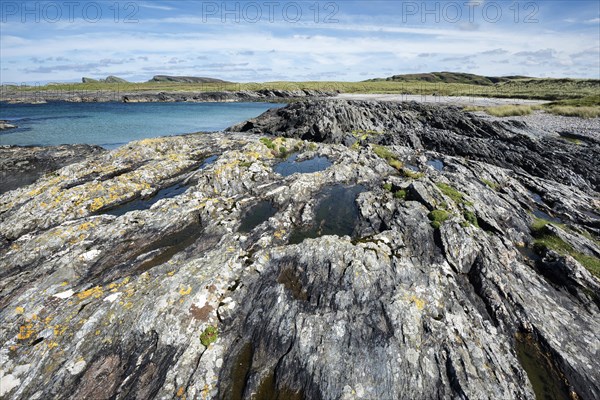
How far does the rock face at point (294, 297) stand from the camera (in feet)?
38.5

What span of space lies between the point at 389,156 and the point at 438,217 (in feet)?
64.8

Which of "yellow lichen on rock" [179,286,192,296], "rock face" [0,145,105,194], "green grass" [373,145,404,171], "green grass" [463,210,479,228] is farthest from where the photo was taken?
"rock face" [0,145,105,194]

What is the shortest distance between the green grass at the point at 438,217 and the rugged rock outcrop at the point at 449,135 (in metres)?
28.4

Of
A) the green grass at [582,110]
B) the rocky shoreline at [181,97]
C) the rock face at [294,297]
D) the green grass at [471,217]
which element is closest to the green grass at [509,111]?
the green grass at [582,110]

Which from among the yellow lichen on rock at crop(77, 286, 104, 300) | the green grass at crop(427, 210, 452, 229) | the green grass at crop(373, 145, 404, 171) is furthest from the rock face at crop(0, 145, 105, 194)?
the green grass at crop(427, 210, 452, 229)

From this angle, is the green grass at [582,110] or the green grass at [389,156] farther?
the green grass at [582,110]

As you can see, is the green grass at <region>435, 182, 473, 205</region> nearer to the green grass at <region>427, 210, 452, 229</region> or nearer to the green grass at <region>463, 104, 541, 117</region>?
the green grass at <region>427, 210, 452, 229</region>

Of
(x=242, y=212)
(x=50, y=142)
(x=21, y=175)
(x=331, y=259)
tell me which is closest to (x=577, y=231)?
(x=331, y=259)

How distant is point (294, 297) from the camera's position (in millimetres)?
15109

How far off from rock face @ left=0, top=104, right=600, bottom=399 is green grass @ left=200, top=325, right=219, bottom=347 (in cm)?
6

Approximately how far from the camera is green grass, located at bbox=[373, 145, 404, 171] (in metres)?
35.0

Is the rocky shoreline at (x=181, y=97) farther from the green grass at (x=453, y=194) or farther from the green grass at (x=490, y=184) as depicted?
the green grass at (x=453, y=194)

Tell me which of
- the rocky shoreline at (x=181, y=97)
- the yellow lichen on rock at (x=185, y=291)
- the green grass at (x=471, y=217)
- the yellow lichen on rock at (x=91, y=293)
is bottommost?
the yellow lichen on rock at (x=91, y=293)

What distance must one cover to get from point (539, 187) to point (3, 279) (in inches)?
1912
